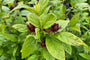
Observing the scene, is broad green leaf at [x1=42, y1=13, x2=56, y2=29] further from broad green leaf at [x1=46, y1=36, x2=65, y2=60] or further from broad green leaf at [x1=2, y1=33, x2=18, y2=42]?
broad green leaf at [x1=2, y1=33, x2=18, y2=42]

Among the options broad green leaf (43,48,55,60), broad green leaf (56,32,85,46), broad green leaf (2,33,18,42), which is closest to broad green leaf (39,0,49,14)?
broad green leaf (56,32,85,46)

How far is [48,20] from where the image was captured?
0.96 meters

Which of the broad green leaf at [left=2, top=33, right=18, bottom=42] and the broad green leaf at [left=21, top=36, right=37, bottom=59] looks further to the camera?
the broad green leaf at [left=2, top=33, right=18, bottom=42]

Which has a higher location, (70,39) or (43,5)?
(43,5)

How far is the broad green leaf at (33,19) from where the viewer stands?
939mm

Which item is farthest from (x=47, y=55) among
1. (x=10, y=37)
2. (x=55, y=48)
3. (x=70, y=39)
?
(x=10, y=37)

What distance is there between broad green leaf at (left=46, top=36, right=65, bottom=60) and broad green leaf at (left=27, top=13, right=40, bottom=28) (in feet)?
0.51

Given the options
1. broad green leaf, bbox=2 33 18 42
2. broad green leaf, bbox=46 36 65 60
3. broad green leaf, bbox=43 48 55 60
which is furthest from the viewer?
broad green leaf, bbox=2 33 18 42

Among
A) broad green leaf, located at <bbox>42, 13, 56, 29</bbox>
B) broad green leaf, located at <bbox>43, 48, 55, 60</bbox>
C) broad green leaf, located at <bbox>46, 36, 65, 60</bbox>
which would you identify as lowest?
broad green leaf, located at <bbox>43, 48, 55, 60</bbox>

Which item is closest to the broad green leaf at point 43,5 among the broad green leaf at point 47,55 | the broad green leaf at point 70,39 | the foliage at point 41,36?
the foliage at point 41,36

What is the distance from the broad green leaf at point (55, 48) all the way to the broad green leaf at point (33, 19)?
0.51 ft

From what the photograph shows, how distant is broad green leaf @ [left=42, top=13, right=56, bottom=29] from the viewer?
0.91 metres

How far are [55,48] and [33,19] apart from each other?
0.28 metres

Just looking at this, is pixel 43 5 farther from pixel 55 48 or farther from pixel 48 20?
pixel 55 48
